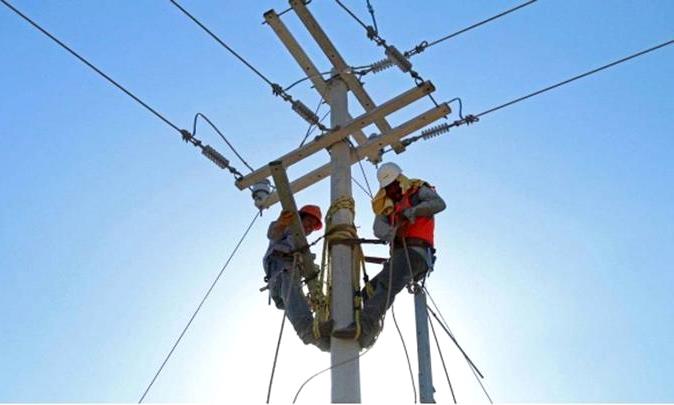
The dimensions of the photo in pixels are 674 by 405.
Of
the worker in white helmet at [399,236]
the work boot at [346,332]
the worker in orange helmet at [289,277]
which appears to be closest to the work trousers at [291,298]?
the worker in orange helmet at [289,277]

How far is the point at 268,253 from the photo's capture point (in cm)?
647

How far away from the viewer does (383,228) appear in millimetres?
A: 5977

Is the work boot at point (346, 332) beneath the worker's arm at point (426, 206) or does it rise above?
beneath

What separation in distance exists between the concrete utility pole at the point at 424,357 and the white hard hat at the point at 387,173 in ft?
4.12

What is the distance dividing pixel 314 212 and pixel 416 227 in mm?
1459

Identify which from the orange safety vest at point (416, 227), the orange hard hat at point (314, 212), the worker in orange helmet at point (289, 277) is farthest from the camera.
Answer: the orange hard hat at point (314, 212)

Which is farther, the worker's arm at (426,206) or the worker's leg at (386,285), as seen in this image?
the worker's arm at (426,206)

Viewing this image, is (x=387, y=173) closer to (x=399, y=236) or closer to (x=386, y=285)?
(x=399, y=236)

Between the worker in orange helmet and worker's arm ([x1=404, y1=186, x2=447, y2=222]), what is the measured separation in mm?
877

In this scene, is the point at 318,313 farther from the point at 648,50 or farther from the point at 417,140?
the point at 648,50

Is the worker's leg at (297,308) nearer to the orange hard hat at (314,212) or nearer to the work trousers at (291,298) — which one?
the work trousers at (291,298)

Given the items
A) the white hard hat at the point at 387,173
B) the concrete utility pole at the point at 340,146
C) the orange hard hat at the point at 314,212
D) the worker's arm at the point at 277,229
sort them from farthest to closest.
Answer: the orange hard hat at the point at 314,212 < the worker's arm at the point at 277,229 < the white hard hat at the point at 387,173 < the concrete utility pole at the point at 340,146

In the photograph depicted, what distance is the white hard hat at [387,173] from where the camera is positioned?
252 inches

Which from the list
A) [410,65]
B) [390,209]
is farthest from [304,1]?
[390,209]
